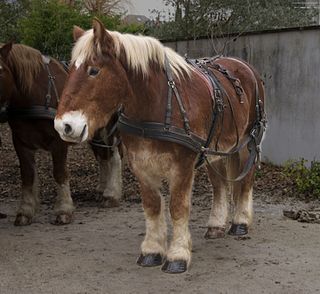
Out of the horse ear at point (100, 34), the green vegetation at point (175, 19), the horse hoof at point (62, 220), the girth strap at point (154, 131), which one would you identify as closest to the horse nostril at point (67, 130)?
the girth strap at point (154, 131)

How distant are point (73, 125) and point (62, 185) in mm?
2479

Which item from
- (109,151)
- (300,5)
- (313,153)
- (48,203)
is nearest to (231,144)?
(109,151)

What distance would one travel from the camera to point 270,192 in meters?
7.44

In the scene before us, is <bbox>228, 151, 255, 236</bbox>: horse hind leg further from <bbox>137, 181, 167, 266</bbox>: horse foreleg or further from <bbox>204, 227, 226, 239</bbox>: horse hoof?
<bbox>137, 181, 167, 266</bbox>: horse foreleg

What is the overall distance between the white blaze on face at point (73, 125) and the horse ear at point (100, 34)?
1.61ft

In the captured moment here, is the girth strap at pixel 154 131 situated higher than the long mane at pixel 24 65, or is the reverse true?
the long mane at pixel 24 65

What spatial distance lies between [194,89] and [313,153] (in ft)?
13.8

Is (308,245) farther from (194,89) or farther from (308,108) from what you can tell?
(308,108)

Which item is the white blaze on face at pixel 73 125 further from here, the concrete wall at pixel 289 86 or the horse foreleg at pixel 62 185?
the concrete wall at pixel 289 86

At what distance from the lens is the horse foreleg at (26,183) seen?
5.98 m

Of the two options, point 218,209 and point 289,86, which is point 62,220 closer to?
point 218,209

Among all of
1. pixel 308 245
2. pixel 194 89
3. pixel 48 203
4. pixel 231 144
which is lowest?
pixel 48 203

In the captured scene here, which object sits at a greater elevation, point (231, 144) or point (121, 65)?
A: point (121, 65)

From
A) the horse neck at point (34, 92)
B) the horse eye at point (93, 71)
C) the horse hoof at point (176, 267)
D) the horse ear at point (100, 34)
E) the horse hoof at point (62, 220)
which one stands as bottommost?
the horse hoof at point (62, 220)
